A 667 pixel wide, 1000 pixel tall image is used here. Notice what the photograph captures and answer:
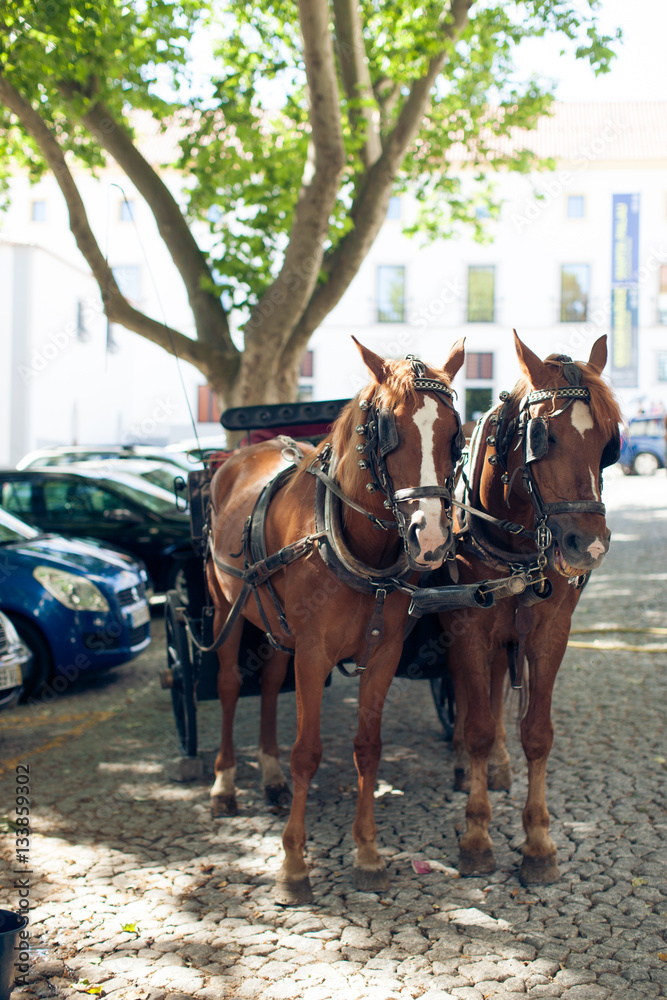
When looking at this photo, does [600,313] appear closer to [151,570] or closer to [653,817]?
[151,570]

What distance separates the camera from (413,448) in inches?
119

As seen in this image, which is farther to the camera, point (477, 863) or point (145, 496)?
point (145, 496)

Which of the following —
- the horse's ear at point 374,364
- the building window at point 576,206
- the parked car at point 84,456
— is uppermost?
the building window at point 576,206

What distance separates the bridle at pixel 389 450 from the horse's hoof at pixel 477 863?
1506 mm

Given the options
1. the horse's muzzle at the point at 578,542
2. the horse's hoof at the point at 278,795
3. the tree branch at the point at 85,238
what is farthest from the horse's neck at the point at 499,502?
the tree branch at the point at 85,238

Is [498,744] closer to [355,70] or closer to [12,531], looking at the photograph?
[12,531]

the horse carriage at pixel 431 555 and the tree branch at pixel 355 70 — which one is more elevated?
the tree branch at pixel 355 70

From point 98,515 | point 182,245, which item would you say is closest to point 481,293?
point 182,245

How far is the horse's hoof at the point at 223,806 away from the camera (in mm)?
4387

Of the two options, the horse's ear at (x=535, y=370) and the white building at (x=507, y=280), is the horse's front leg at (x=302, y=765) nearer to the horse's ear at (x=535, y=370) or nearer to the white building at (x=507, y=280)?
the horse's ear at (x=535, y=370)

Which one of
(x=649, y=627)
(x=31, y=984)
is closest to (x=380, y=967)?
(x=31, y=984)

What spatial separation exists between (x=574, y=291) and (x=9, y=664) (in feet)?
113

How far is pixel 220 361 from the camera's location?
959 centimetres

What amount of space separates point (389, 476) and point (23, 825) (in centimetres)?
230
